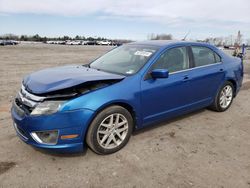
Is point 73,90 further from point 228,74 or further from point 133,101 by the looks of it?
point 228,74

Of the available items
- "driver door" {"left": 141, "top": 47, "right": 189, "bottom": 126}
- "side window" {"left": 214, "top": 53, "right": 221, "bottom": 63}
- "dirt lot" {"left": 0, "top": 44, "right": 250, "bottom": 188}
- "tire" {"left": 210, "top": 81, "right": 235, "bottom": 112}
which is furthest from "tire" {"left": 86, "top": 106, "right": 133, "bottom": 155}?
"side window" {"left": 214, "top": 53, "right": 221, "bottom": 63}

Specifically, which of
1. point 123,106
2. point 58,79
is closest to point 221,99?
point 123,106

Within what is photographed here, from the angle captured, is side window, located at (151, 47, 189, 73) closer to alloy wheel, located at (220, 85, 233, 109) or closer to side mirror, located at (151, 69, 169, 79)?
side mirror, located at (151, 69, 169, 79)

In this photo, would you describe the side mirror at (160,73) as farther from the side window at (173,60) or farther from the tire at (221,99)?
the tire at (221,99)

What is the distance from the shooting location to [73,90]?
3246 mm

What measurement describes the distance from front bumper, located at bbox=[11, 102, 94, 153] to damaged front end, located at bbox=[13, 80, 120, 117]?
0.07m

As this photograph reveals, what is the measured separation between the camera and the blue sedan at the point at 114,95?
Answer: 10.3 ft

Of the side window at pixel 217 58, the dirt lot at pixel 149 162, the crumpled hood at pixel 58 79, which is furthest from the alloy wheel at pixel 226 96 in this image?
the crumpled hood at pixel 58 79

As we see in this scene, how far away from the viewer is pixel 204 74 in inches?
189

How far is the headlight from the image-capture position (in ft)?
10.2

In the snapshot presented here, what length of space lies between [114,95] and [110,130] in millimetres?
520

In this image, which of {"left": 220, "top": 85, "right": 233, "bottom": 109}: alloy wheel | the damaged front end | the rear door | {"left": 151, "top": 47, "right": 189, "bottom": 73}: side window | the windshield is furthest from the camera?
{"left": 220, "top": 85, "right": 233, "bottom": 109}: alloy wheel

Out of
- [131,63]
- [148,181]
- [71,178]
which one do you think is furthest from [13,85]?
[148,181]

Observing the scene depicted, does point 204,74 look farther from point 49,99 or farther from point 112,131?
point 49,99
